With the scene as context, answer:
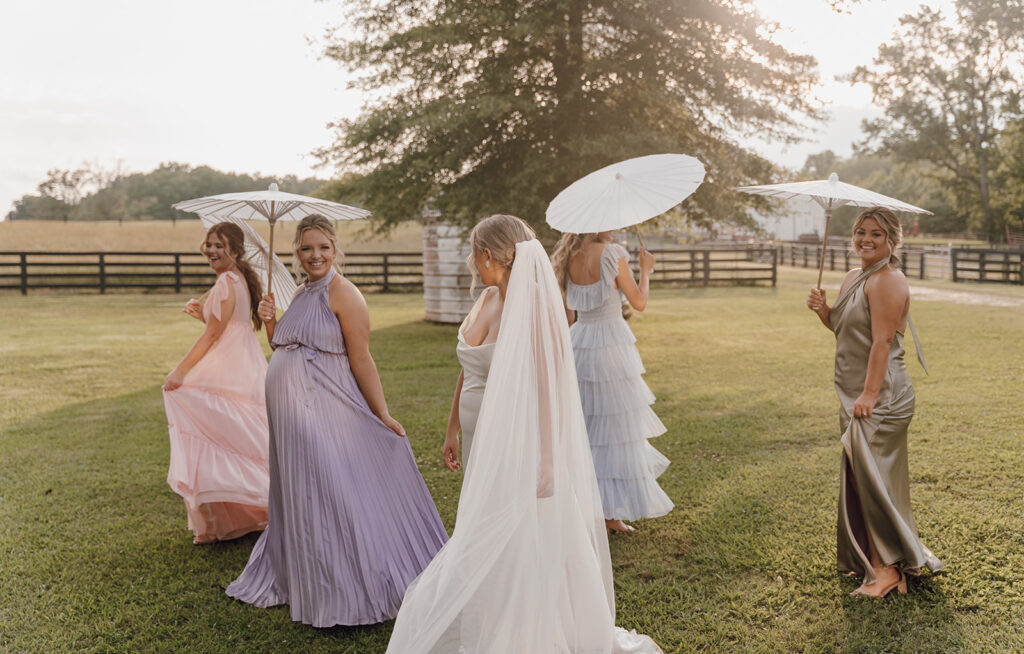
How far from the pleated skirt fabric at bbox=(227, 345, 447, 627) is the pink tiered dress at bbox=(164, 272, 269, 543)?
3.51ft

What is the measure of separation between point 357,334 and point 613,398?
205cm

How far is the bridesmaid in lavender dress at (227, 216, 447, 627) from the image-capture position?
4.05 metres

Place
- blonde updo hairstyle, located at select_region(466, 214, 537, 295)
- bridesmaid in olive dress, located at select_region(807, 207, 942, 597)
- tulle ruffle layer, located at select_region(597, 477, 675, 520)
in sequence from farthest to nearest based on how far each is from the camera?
tulle ruffle layer, located at select_region(597, 477, 675, 520)
bridesmaid in olive dress, located at select_region(807, 207, 942, 597)
blonde updo hairstyle, located at select_region(466, 214, 537, 295)

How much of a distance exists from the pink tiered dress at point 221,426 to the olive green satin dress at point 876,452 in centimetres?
364

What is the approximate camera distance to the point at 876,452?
4289mm

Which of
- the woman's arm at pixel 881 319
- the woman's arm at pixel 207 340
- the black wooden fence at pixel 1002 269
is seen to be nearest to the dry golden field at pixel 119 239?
the black wooden fence at pixel 1002 269

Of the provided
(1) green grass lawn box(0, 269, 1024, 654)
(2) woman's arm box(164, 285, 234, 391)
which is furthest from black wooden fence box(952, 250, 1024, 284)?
(2) woman's arm box(164, 285, 234, 391)

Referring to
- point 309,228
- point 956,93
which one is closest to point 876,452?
point 309,228

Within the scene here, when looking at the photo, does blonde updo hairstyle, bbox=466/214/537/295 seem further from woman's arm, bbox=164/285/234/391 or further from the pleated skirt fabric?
woman's arm, bbox=164/285/234/391

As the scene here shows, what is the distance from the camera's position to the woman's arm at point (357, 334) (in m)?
4.09

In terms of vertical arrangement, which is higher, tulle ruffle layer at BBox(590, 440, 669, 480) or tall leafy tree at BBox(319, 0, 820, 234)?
tall leafy tree at BBox(319, 0, 820, 234)

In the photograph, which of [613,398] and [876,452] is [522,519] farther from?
[613,398]

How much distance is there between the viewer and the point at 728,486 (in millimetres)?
6215

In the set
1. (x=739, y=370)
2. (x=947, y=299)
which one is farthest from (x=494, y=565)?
(x=947, y=299)
